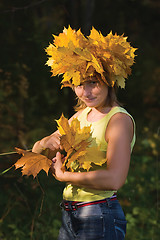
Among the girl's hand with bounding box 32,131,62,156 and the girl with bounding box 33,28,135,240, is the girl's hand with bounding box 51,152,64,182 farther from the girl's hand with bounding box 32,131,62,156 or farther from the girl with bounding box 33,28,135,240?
the girl's hand with bounding box 32,131,62,156

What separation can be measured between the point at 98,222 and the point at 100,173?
12.3 inches

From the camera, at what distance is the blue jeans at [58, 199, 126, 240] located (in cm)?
211

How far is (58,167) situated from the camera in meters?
2.13

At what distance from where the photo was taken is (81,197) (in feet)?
7.09

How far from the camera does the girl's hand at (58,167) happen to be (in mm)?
2092

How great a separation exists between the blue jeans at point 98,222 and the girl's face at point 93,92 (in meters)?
0.52

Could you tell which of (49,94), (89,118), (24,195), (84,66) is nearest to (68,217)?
(89,118)

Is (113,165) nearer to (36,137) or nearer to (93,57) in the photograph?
(93,57)

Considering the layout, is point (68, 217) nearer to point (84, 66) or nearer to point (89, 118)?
point (89, 118)

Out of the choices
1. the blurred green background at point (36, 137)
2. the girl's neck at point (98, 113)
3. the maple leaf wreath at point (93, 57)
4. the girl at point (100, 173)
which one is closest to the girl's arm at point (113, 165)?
the girl at point (100, 173)

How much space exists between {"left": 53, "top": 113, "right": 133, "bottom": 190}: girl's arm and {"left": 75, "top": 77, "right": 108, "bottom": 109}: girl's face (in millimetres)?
172

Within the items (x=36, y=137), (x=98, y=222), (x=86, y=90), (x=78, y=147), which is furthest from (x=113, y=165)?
(x=36, y=137)

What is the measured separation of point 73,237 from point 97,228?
17cm

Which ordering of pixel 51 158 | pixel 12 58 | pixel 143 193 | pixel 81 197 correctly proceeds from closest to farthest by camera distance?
pixel 81 197
pixel 51 158
pixel 143 193
pixel 12 58
